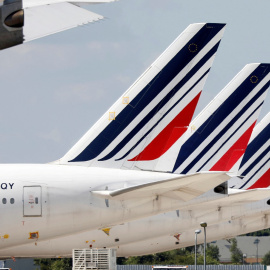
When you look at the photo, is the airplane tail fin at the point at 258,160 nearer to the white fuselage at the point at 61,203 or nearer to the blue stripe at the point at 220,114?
the blue stripe at the point at 220,114

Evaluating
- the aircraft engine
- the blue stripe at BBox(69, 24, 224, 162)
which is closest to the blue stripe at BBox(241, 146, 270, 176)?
Result: the blue stripe at BBox(69, 24, 224, 162)

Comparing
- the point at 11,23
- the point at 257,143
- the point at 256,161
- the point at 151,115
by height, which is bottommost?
the point at 11,23

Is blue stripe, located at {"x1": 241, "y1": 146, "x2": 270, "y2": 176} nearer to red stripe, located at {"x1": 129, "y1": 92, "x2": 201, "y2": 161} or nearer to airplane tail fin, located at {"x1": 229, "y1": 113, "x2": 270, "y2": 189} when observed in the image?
airplane tail fin, located at {"x1": 229, "y1": 113, "x2": 270, "y2": 189}

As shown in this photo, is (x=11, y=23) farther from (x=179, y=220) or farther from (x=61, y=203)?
(x=179, y=220)

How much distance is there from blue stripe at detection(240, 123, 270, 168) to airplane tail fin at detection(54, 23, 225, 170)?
1685cm

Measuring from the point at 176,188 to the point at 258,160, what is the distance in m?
20.2

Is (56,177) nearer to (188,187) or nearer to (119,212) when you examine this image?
(119,212)

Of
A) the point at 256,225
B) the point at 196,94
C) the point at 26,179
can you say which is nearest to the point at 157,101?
the point at 196,94

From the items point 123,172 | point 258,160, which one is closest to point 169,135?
point 123,172

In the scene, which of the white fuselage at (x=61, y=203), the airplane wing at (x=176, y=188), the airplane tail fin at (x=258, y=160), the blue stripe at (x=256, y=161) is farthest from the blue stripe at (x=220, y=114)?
the airplane wing at (x=176, y=188)

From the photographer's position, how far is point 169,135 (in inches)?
993

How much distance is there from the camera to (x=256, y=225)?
145 feet

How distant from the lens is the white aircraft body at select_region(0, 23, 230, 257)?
74.1ft

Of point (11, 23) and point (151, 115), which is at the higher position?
point (151, 115)
